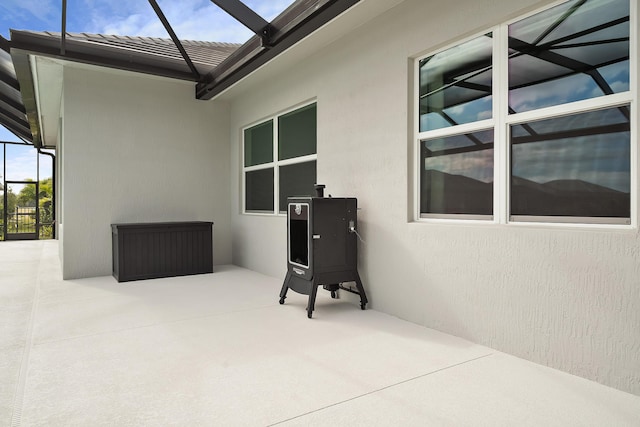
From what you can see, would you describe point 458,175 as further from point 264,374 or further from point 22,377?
point 22,377

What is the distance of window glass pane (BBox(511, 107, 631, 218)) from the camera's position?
2314mm

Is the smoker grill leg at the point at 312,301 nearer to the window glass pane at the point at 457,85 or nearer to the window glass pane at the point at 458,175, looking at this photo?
the window glass pane at the point at 458,175

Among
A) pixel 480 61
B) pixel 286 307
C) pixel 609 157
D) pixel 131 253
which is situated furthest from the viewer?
pixel 131 253

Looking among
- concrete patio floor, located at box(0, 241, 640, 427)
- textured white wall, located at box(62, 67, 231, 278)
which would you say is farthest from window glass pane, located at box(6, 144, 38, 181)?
concrete patio floor, located at box(0, 241, 640, 427)

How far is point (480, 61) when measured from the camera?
3.09m

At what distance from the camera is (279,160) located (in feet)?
19.0

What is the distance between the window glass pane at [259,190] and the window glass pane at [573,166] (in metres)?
3.81

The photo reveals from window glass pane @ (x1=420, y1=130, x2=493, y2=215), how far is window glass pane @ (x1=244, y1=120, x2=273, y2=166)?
299cm

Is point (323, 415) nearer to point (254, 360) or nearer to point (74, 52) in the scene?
point (254, 360)

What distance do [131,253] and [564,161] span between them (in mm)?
5112

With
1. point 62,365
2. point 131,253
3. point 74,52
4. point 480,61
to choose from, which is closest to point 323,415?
point 62,365

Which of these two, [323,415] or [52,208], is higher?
[52,208]

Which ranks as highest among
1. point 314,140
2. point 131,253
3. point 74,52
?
point 74,52

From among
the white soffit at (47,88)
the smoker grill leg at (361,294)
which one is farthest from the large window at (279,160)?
the white soffit at (47,88)
